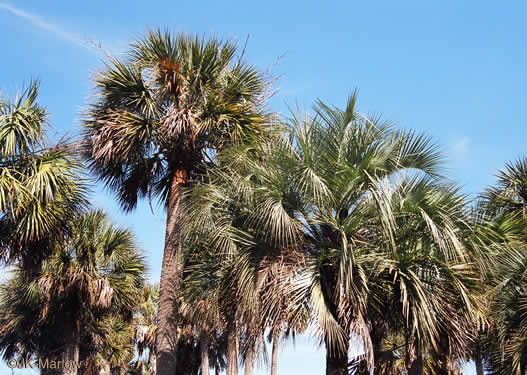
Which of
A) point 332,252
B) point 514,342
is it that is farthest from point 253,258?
point 514,342

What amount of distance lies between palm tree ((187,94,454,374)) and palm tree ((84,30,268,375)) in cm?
143

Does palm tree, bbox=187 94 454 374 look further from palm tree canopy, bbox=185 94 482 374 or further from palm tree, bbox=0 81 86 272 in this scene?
palm tree, bbox=0 81 86 272

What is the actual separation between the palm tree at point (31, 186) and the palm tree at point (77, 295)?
2.98 m

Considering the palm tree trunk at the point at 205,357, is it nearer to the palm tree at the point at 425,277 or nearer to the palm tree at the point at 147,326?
the palm tree at the point at 147,326

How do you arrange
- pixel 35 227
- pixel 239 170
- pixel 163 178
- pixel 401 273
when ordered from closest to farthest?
1. pixel 401 273
2. pixel 239 170
3. pixel 35 227
4. pixel 163 178

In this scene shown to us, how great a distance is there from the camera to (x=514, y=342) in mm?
10211

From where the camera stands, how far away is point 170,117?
10523 millimetres

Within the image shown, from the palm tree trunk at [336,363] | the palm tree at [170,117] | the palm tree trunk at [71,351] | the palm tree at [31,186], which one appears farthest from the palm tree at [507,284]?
the palm tree trunk at [71,351]

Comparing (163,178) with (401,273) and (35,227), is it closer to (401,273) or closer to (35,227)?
(35,227)

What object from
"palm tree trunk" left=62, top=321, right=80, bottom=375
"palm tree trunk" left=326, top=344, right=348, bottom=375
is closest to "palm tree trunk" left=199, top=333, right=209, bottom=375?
"palm tree trunk" left=62, top=321, right=80, bottom=375

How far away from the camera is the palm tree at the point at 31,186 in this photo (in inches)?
416

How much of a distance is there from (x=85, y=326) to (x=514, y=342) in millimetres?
12532

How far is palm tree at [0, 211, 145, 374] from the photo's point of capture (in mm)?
15609

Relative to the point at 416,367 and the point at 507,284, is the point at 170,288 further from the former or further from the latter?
the point at 507,284
